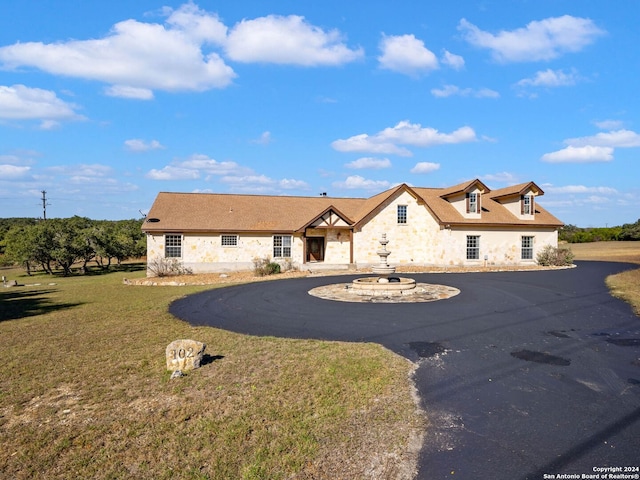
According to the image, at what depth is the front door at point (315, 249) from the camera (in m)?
30.0

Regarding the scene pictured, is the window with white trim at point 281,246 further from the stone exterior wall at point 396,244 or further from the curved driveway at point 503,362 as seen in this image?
the curved driveway at point 503,362

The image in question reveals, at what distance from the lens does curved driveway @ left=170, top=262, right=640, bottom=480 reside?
4.35 meters

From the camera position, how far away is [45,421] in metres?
5.28

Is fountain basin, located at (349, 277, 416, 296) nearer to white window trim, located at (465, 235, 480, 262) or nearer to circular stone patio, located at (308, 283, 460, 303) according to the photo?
circular stone patio, located at (308, 283, 460, 303)

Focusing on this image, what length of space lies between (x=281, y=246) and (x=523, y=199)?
19344mm

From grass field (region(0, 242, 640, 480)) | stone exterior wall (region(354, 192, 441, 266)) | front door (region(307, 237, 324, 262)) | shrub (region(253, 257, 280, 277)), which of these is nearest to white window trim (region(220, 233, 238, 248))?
shrub (region(253, 257, 280, 277))

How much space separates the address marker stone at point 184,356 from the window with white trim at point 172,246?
65.9 feet

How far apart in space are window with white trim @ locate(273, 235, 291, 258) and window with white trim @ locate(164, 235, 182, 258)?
6.52 meters

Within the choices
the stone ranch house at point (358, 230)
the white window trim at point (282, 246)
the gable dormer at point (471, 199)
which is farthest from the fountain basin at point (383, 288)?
the gable dormer at point (471, 199)

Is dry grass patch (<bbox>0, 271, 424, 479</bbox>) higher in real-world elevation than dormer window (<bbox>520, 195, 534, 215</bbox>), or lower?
lower

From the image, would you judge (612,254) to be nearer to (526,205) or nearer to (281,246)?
(526,205)

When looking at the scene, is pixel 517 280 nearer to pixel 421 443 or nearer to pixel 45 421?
pixel 421 443

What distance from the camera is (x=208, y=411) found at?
5.46 meters

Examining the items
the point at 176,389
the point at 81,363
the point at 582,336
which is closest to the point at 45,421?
the point at 176,389
